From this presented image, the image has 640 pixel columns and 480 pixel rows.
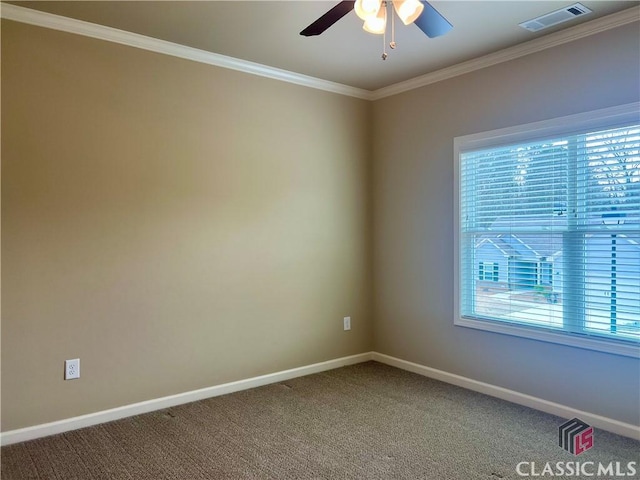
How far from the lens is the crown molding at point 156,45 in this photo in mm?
2818

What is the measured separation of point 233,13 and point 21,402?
265cm

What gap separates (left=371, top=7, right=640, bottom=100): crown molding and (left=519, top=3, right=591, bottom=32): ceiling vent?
0.16 m

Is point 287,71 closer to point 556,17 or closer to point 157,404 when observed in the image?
point 556,17

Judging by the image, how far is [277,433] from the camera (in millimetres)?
2938

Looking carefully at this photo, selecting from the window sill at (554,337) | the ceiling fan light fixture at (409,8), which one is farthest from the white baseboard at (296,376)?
the ceiling fan light fixture at (409,8)

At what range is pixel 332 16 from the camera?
2.20 metres

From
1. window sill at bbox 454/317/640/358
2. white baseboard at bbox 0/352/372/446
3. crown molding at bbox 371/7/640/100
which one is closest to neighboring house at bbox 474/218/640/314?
window sill at bbox 454/317/640/358

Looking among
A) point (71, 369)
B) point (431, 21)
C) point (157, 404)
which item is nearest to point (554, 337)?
point (431, 21)

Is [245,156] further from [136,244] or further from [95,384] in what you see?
[95,384]

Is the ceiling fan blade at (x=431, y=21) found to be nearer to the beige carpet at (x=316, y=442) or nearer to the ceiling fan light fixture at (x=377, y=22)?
the ceiling fan light fixture at (x=377, y=22)

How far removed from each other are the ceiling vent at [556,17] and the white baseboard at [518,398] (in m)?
2.49

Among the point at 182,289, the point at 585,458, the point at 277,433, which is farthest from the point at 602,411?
the point at 182,289

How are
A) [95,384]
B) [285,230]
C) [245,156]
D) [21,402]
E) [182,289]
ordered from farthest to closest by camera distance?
[285,230]
[245,156]
[182,289]
[95,384]
[21,402]

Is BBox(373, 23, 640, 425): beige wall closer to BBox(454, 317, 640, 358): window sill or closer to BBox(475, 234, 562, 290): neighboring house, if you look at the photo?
BBox(454, 317, 640, 358): window sill
